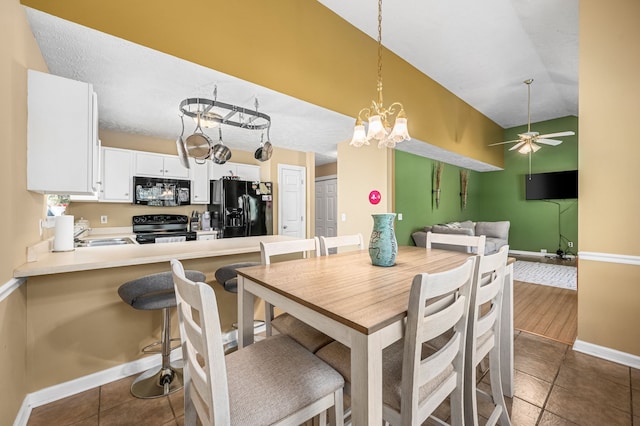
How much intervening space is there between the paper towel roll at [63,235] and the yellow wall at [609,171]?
162 inches

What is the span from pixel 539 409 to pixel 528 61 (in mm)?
3952

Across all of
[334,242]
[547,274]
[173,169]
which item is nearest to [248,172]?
[173,169]

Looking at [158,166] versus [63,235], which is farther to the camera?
[158,166]

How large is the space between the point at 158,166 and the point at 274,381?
3.96m

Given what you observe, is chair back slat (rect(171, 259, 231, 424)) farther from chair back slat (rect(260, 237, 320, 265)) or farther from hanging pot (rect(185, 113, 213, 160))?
hanging pot (rect(185, 113, 213, 160))

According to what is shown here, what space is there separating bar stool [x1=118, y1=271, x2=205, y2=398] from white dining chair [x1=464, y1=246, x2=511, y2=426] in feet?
5.37

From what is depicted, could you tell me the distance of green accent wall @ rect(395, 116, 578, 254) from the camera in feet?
15.0

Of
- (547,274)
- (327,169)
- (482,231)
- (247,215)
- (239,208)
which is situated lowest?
(547,274)

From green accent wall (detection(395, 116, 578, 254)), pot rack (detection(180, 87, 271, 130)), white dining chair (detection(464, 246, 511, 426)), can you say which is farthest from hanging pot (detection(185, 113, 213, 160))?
green accent wall (detection(395, 116, 578, 254))

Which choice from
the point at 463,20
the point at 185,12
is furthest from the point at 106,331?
the point at 463,20

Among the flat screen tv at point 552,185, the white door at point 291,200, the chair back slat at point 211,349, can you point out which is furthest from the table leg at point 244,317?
the flat screen tv at point 552,185

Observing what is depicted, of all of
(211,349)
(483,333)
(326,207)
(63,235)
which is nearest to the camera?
(211,349)

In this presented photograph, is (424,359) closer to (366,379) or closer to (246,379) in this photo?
(366,379)

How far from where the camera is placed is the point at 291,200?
5254 millimetres
